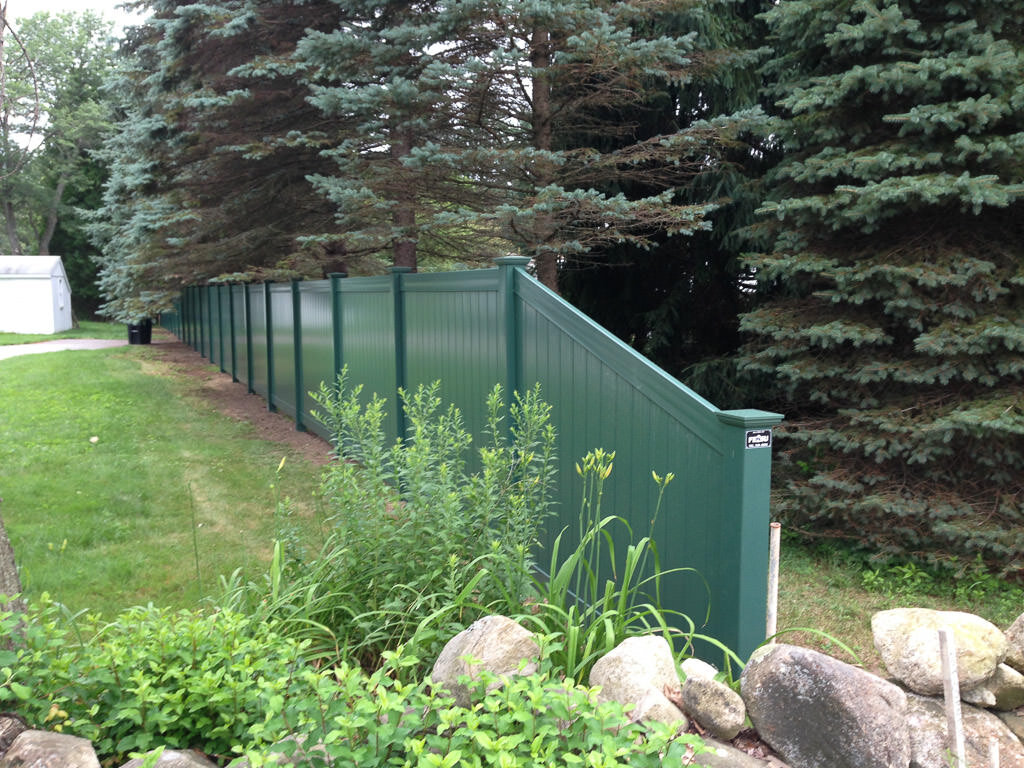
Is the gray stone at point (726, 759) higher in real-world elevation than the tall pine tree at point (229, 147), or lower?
lower

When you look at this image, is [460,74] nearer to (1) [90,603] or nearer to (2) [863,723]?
(1) [90,603]

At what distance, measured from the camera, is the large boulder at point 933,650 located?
9.58ft

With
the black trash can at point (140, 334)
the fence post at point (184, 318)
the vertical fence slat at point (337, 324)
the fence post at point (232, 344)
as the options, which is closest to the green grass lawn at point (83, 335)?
the black trash can at point (140, 334)

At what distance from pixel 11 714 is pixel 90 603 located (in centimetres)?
241

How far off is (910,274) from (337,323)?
18.5ft

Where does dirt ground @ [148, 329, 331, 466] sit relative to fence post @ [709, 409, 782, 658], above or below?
below

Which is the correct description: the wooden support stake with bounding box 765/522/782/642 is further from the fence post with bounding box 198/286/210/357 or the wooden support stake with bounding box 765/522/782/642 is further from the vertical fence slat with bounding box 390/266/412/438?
the fence post with bounding box 198/286/210/357

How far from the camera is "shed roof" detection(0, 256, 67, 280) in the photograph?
33.7 m

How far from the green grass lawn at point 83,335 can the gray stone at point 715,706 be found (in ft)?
98.5

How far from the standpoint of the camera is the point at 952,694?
2.47 m

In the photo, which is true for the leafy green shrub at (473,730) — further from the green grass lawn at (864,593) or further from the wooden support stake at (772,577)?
the green grass lawn at (864,593)

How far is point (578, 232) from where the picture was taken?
26.6ft

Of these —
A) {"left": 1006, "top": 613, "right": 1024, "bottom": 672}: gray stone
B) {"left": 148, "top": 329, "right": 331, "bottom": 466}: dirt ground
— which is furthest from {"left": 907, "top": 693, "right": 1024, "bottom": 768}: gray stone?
{"left": 148, "top": 329, "right": 331, "bottom": 466}: dirt ground

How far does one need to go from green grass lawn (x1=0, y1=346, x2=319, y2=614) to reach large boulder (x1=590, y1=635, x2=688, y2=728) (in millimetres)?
Answer: 1978
